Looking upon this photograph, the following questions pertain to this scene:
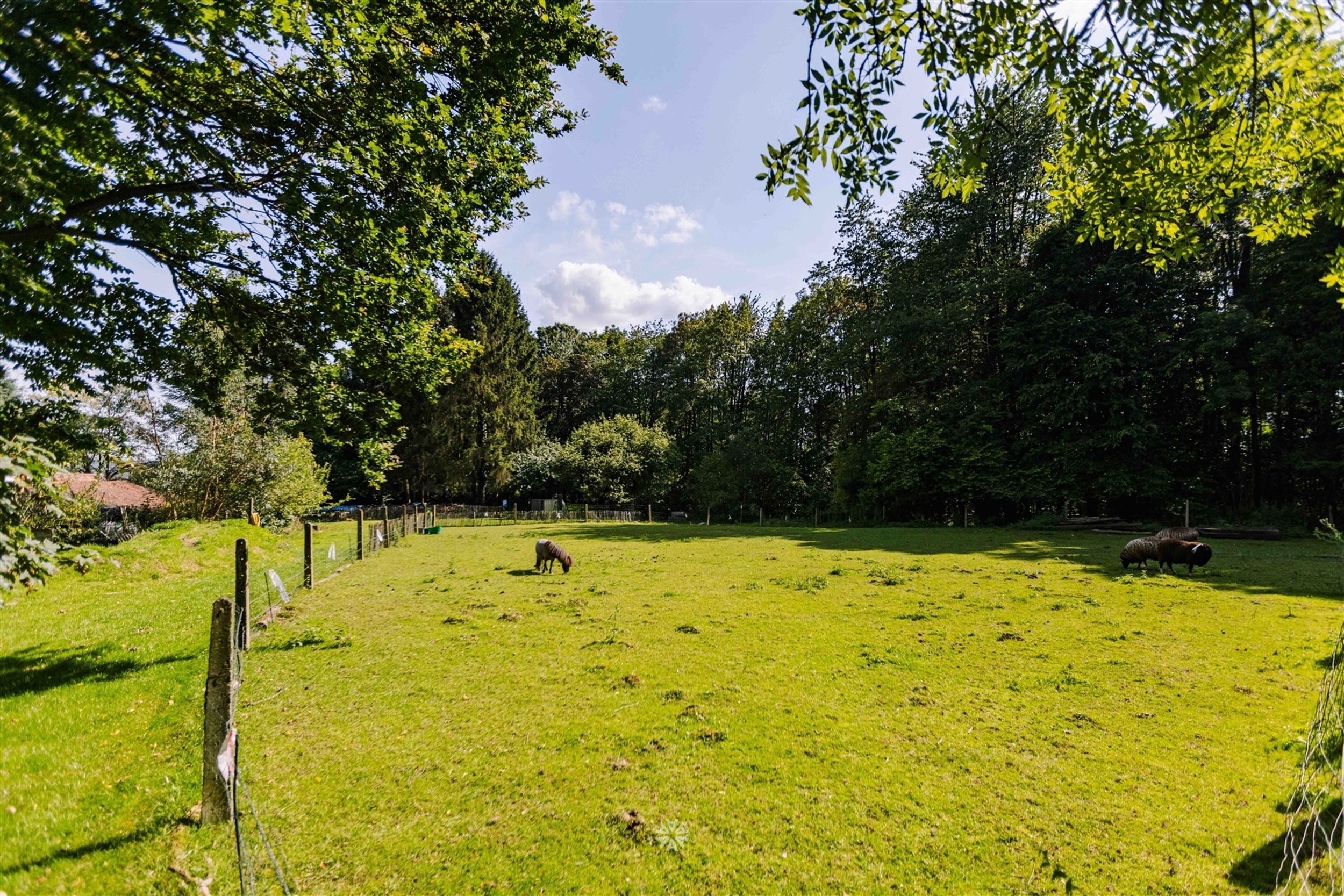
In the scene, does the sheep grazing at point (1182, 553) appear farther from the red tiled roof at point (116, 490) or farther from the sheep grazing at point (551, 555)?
the red tiled roof at point (116, 490)

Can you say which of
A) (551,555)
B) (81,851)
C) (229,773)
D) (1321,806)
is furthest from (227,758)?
(551,555)

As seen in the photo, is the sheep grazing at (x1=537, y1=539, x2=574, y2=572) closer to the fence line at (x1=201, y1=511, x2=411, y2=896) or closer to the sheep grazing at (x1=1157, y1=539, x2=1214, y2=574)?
the fence line at (x1=201, y1=511, x2=411, y2=896)

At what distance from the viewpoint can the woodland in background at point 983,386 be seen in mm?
24000

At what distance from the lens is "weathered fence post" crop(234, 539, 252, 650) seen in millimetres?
7676

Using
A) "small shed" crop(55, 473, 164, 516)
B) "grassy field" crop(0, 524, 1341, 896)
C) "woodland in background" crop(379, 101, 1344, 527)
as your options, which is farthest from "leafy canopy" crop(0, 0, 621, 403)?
"small shed" crop(55, 473, 164, 516)

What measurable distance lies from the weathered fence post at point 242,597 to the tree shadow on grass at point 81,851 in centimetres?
463

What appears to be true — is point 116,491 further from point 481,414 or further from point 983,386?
point 983,386

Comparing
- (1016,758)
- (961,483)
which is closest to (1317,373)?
(961,483)

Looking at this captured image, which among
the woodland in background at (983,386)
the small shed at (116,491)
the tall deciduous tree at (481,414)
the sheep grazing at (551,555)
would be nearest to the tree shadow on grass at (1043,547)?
the woodland in background at (983,386)

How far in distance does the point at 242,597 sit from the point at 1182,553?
19.9 metres

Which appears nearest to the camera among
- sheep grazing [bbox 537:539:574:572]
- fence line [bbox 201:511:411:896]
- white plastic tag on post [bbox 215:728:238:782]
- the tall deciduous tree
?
fence line [bbox 201:511:411:896]

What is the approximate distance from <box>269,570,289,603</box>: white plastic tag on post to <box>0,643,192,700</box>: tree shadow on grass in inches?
94.8

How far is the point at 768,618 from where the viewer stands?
376 inches

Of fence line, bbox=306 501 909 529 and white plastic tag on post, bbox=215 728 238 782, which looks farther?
fence line, bbox=306 501 909 529
